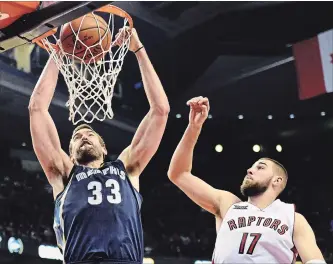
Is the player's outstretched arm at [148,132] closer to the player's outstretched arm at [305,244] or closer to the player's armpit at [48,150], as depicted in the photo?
the player's armpit at [48,150]

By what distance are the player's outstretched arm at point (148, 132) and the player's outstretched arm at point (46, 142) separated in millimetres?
345

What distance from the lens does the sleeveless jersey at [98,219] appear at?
295cm

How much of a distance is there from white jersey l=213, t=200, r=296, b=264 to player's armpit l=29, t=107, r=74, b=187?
0.93 m

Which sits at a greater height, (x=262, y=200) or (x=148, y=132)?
(x=148, y=132)

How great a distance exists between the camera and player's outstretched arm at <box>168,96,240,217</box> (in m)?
3.50

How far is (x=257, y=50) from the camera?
395 inches

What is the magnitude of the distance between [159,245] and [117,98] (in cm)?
247

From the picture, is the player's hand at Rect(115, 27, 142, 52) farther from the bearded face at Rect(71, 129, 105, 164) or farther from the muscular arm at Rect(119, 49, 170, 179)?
the bearded face at Rect(71, 129, 105, 164)

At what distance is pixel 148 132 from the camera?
11.3ft

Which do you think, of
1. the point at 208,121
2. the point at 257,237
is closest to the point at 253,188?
the point at 257,237

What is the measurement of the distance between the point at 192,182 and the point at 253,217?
43 centimetres

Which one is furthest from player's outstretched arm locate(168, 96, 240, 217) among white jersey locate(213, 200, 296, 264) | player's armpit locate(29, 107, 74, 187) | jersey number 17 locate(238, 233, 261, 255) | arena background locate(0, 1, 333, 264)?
arena background locate(0, 1, 333, 264)

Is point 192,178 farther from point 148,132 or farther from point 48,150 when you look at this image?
point 48,150

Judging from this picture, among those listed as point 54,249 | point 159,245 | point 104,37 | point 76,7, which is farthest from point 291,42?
point 76,7
